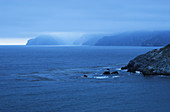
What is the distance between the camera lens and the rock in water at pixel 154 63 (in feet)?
238

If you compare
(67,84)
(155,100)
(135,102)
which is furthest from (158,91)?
(67,84)

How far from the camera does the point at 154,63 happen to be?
7569 centimetres

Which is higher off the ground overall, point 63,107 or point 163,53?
point 163,53

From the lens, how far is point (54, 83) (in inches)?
2279

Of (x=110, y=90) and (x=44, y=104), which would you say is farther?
(x=110, y=90)

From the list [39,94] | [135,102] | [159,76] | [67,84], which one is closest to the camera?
[135,102]

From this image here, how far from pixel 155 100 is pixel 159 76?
2805 cm

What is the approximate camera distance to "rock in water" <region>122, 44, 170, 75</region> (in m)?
72.5

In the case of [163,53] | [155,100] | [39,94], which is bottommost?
[155,100]

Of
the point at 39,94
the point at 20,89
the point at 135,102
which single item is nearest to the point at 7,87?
the point at 20,89

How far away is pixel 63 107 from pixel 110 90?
1507 centimetres

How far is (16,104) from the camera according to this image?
39750 mm

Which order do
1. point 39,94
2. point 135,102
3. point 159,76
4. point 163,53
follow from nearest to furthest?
point 135,102 < point 39,94 < point 159,76 < point 163,53

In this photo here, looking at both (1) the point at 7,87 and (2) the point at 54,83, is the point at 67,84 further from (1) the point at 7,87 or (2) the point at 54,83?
(1) the point at 7,87
